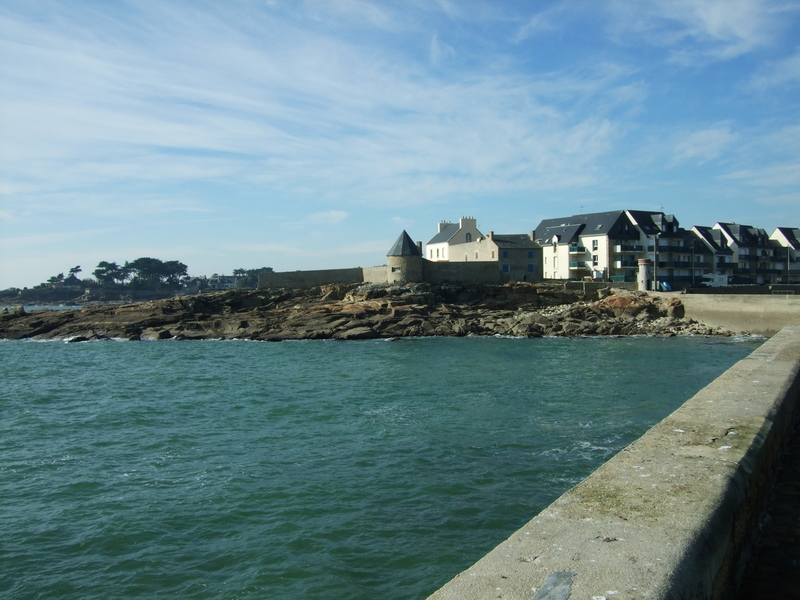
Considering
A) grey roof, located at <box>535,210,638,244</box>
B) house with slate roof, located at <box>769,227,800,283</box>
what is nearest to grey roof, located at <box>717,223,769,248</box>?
house with slate roof, located at <box>769,227,800,283</box>

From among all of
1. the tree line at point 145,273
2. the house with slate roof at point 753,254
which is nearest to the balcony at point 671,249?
the house with slate roof at point 753,254

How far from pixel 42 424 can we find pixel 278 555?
11.1 m

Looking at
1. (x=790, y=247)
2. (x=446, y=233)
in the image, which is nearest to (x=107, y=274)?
(x=446, y=233)

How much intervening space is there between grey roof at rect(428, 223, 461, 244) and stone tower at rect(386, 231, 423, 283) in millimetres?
13268

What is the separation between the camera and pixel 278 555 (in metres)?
7.73

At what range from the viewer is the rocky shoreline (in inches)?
1415

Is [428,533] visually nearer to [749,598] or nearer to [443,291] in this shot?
[749,598]

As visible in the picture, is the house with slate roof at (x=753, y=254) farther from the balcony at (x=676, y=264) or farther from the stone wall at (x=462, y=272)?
the stone wall at (x=462, y=272)

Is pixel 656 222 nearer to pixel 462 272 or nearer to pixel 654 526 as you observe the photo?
pixel 462 272

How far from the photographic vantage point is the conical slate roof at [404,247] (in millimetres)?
43750

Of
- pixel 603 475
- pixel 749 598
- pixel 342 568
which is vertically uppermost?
pixel 603 475

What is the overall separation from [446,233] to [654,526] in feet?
184

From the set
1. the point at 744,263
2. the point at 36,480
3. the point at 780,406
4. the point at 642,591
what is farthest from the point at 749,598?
the point at 744,263

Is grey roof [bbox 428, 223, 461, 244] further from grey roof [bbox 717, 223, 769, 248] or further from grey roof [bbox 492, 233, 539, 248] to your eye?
grey roof [bbox 717, 223, 769, 248]
